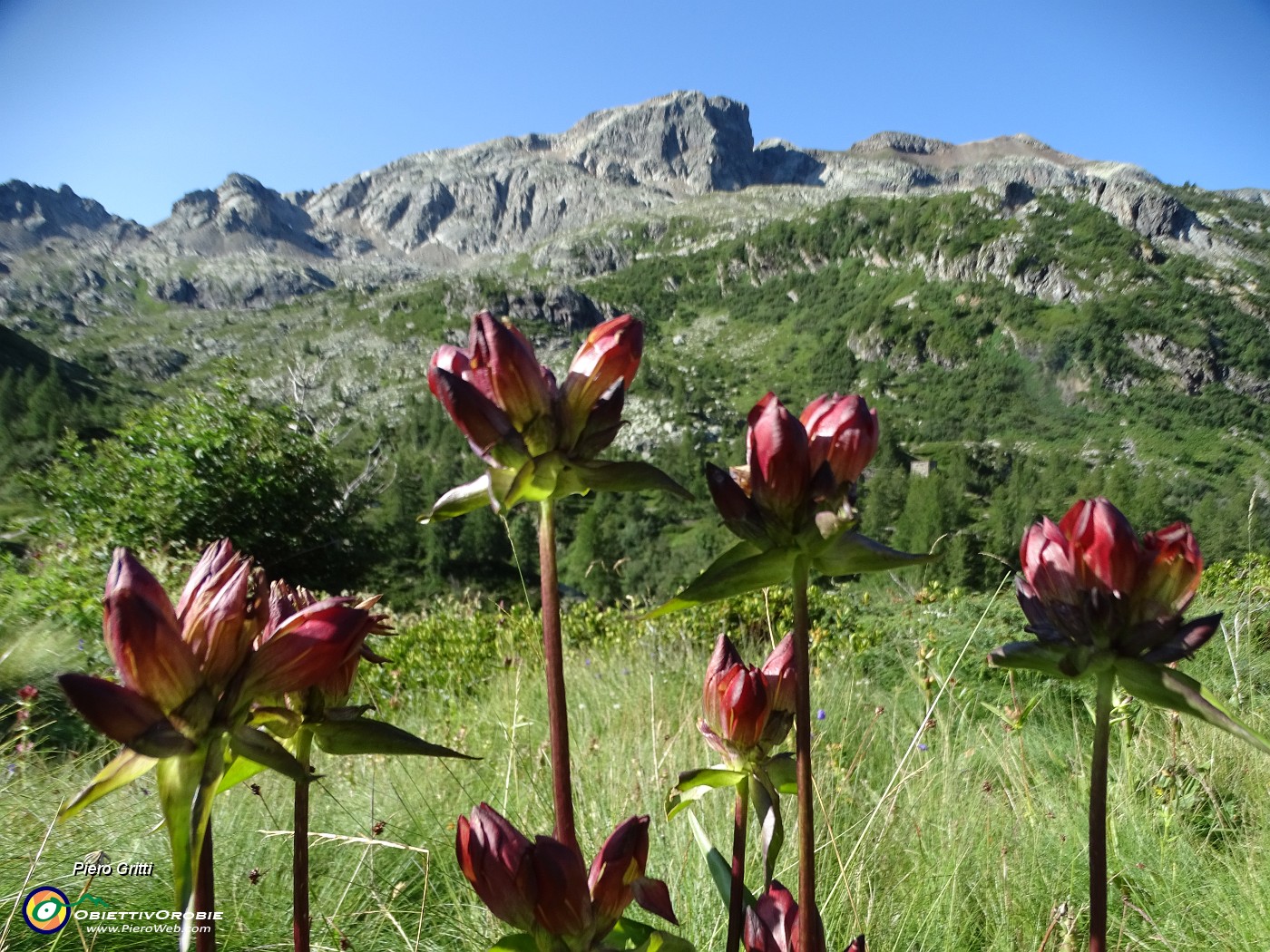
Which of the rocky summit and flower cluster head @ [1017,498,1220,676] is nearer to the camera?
flower cluster head @ [1017,498,1220,676]

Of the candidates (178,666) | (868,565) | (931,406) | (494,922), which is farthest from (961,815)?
(931,406)

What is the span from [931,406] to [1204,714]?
9827 cm

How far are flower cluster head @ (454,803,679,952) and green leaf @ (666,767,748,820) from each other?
148mm

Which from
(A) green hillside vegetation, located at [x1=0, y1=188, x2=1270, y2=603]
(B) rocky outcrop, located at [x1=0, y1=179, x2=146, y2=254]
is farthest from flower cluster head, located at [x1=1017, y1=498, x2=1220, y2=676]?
(B) rocky outcrop, located at [x1=0, y1=179, x2=146, y2=254]

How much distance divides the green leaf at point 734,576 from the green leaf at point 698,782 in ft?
0.95

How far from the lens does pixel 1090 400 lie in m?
87.1

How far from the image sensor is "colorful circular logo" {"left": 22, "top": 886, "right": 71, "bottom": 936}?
1.97 m

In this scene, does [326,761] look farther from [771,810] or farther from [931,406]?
[931,406]

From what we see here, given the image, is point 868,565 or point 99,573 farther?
point 99,573

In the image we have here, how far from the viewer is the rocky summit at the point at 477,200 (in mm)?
139250

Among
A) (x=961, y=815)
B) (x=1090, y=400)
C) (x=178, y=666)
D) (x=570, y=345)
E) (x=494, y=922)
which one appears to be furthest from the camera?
(x=570, y=345)

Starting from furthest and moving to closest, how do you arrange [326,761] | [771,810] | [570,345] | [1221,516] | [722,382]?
[570,345] < [722,382] < [1221,516] < [326,761] < [771,810]

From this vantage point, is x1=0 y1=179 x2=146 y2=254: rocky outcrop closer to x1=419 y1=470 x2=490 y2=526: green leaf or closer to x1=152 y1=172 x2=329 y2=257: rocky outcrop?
x1=152 y1=172 x2=329 y2=257: rocky outcrop

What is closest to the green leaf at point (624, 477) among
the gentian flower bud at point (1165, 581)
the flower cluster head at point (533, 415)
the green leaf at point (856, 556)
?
the flower cluster head at point (533, 415)
